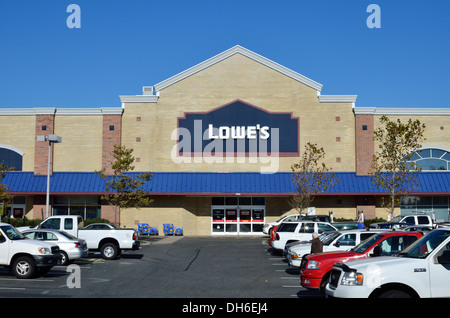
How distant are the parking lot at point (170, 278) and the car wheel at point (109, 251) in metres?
0.39

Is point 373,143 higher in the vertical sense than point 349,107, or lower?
lower

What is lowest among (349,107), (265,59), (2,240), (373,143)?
(2,240)

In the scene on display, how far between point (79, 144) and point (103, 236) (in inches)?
744

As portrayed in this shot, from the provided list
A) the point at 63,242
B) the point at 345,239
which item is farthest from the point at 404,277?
the point at 63,242

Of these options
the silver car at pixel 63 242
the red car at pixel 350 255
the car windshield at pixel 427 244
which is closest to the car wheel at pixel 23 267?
the silver car at pixel 63 242

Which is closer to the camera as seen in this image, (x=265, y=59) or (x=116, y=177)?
(x=116, y=177)

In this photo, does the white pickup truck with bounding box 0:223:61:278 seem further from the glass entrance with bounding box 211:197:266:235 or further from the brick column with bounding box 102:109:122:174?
the glass entrance with bounding box 211:197:266:235

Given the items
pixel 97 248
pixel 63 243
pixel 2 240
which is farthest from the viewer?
pixel 97 248

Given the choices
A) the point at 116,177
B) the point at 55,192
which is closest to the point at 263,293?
the point at 116,177

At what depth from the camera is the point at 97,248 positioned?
24938 millimetres

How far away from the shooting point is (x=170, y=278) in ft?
60.3

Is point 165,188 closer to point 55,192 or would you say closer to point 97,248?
point 55,192

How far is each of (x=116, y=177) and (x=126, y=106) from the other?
6.41 meters

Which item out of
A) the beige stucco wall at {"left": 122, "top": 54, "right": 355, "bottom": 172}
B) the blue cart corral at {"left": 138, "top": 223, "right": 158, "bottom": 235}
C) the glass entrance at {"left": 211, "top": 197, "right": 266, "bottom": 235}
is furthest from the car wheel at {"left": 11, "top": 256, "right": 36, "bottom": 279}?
the glass entrance at {"left": 211, "top": 197, "right": 266, "bottom": 235}
